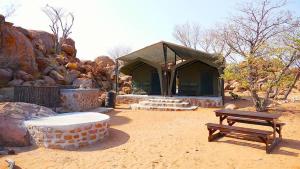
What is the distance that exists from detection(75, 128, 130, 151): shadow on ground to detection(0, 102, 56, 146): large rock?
5.31ft

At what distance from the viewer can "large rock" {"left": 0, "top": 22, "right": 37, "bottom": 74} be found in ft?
52.3

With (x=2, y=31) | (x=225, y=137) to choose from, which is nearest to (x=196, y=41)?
(x=2, y=31)

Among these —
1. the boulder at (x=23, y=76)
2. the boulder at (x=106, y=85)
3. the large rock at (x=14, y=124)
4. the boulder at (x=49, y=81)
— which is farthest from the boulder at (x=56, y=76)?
the large rock at (x=14, y=124)

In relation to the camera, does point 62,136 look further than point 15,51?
No

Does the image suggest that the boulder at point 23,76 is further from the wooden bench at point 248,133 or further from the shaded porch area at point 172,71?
the wooden bench at point 248,133

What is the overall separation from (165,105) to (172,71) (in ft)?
9.59

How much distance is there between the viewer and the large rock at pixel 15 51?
1593 centimetres

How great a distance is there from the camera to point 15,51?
54.1ft

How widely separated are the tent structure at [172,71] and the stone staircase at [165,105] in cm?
190

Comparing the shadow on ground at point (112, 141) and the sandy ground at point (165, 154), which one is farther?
the shadow on ground at point (112, 141)

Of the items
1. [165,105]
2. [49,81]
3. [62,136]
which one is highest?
[49,81]

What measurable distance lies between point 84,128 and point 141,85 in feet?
43.1

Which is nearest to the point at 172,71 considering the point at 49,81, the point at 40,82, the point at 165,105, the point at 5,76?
the point at 165,105

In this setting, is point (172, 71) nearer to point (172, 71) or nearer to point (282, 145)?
point (172, 71)
